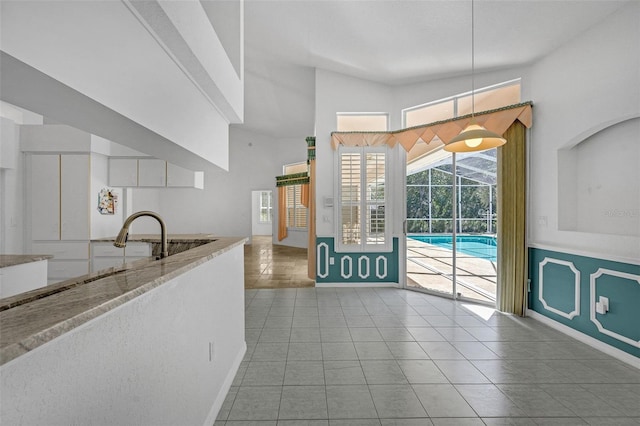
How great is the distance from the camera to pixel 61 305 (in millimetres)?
713

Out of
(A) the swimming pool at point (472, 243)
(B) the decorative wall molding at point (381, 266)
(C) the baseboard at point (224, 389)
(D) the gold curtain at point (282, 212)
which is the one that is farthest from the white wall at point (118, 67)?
(D) the gold curtain at point (282, 212)

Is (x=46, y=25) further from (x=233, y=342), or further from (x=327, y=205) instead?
A: (x=327, y=205)

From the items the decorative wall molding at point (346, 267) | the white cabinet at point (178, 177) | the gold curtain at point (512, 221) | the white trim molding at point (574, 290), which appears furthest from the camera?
the decorative wall molding at point (346, 267)

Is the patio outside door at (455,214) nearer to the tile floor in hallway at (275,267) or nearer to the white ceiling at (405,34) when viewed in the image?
the white ceiling at (405,34)

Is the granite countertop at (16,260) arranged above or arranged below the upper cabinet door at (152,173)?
below

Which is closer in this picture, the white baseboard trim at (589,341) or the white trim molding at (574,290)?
the white baseboard trim at (589,341)

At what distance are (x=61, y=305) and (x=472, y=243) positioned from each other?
5.03m

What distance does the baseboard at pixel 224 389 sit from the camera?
1.76 m

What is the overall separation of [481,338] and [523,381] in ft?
2.48

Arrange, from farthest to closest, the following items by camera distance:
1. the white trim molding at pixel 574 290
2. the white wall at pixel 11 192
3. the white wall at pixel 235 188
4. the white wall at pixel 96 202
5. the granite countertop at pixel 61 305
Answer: the white wall at pixel 235 188, the white wall at pixel 96 202, the white wall at pixel 11 192, the white trim molding at pixel 574 290, the granite countertop at pixel 61 305

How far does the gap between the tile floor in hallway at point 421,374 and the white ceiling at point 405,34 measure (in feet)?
10.2

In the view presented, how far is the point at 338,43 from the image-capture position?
404cm

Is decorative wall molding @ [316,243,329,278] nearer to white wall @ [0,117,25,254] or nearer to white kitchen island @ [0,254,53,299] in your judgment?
white kitchen island @ [0,254,53,299]

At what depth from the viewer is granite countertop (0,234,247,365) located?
53cm
